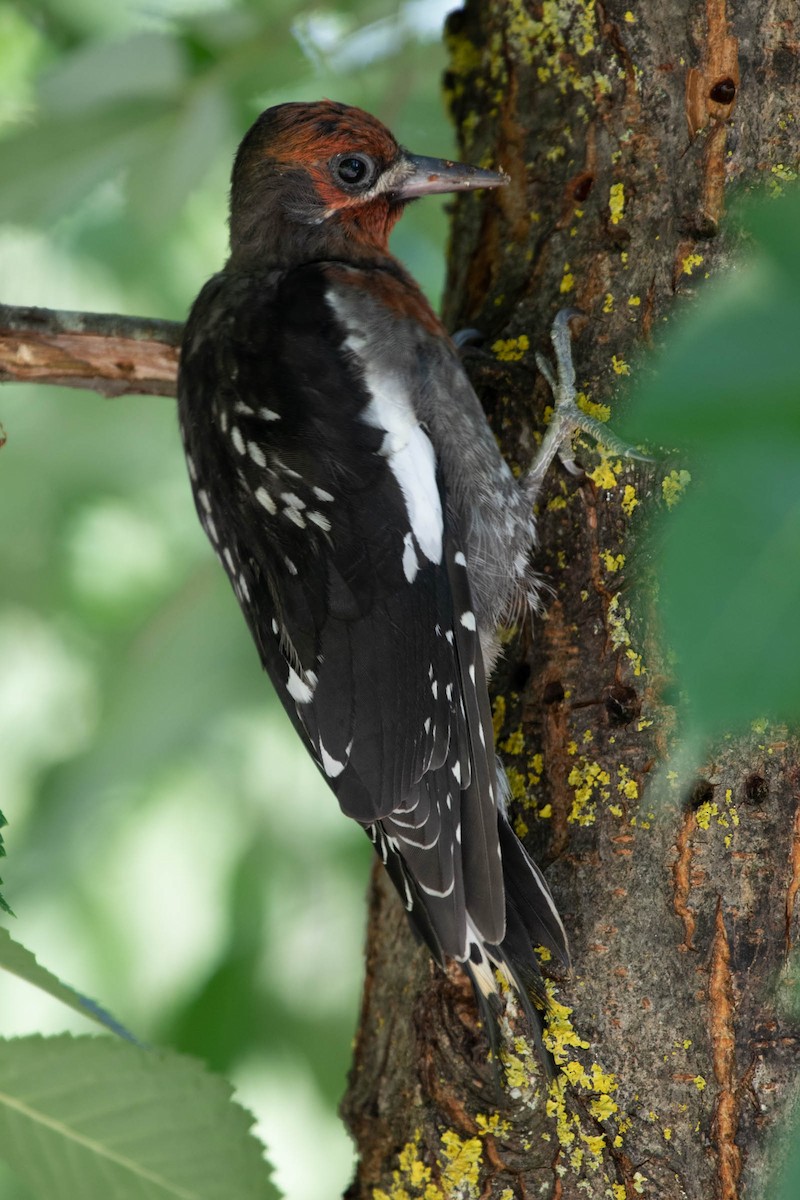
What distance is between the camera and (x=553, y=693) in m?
1.87

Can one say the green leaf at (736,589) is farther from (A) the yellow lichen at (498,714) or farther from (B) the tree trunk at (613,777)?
(A) the yellow lichen at (498,714)

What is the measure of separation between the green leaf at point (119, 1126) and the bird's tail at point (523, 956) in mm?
456

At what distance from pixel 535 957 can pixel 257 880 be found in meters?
1.12

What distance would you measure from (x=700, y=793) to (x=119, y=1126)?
876 millimetres

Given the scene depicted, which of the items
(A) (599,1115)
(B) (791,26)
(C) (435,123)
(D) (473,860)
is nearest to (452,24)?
(C) (435,123)

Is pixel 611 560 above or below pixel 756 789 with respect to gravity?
above

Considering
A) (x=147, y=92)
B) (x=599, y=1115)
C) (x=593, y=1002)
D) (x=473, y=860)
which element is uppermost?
(x=147, y=92)

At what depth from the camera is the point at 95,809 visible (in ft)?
8.07

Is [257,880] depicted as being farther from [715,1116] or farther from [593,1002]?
[715,1116]

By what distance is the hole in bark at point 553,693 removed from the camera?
1854 mm

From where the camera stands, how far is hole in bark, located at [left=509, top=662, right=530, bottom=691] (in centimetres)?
194

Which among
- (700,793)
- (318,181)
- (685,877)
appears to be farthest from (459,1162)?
(318,181)

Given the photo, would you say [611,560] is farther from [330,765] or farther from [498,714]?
[330,765]

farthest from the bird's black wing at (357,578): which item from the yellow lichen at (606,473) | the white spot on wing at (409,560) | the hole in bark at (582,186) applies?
the hole in bark at (582,186)
